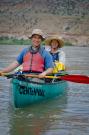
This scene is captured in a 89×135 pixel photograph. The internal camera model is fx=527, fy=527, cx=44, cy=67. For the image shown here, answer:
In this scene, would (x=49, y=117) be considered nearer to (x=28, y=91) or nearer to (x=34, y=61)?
(x=28, y=91)

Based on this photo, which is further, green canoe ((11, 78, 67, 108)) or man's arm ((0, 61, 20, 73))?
man's arm ((0, 61, 20, 73))

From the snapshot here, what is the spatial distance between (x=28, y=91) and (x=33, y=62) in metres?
0.88

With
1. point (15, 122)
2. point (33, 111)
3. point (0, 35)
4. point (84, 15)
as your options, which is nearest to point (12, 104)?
point (33, 111)

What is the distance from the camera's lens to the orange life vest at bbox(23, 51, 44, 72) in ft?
35.8

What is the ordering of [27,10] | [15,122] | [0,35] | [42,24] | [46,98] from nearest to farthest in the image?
[15,122] → [46,98] → [0,35] → [42,24] → [27,10]

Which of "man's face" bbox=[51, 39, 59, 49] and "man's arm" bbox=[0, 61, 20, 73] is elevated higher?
"man's face" bbox=[51, 39, 59, 49]

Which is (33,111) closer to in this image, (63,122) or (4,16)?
(63,122)

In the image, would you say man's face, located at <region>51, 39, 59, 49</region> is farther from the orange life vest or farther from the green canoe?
the orange life vest

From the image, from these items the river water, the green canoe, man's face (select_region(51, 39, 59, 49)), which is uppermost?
man's face (select_region(51, 39, 59, 49))

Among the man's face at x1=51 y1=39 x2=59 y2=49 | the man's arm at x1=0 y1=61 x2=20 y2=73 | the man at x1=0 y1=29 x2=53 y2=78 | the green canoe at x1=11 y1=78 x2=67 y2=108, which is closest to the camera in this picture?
the green canoe at x1=11 y1=78 x2=67 y2=108

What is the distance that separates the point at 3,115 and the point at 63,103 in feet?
7.33

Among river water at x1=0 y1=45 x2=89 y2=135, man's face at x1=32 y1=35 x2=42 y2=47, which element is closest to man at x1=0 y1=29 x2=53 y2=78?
man's face at x1=32 y1=35 x2=42 y2=47

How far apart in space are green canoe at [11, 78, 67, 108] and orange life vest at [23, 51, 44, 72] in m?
0.38

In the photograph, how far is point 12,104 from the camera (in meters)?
10.8
